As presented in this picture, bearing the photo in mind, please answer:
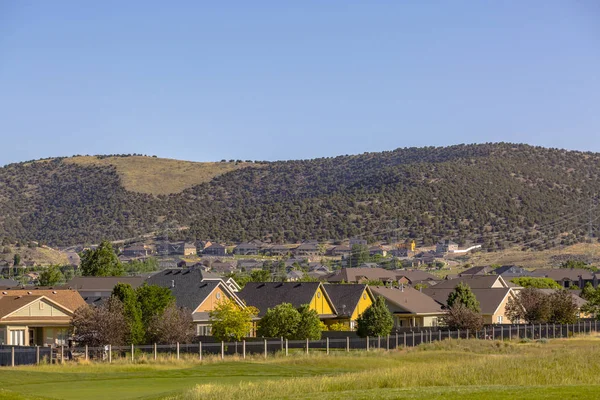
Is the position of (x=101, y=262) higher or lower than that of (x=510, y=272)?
higher

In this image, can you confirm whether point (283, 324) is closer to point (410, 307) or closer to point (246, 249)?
point (410, 307)

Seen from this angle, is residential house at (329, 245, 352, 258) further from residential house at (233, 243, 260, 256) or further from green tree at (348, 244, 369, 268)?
residential house at (233, 243, 260, 256)

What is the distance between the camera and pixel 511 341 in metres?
69.9

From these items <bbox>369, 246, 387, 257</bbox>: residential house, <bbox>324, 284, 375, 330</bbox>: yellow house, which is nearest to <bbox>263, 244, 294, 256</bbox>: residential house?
<bbox>369, 246, 387, 257</bbox>: residential house

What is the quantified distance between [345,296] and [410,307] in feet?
24.1

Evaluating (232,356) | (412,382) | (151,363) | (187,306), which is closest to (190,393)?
(412,382)

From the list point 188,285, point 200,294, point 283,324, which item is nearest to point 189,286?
point 188,285

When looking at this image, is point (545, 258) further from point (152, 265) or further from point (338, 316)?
point (338, 316)

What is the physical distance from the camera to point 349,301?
79.5 m

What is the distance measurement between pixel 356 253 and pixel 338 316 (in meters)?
84.5

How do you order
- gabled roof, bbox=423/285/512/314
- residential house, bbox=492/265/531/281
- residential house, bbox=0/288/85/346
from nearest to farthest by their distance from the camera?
residential house, bbox=0/288/85/346
gabled roof, bbox=423/285/512/314
residential house, bbox=492/265/531/281

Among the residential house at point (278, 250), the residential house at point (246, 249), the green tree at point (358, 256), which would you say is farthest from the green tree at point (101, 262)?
the residential house at point (278, 250)

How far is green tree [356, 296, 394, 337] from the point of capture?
6594 centimetres

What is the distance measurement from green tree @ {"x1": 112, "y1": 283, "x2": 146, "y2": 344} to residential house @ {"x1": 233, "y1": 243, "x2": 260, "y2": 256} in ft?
392
